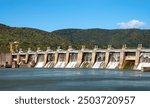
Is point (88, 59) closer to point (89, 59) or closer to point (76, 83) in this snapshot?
point (89, 59)

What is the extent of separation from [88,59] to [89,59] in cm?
46

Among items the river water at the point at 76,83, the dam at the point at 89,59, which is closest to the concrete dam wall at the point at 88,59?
the dam at the point at 89,59

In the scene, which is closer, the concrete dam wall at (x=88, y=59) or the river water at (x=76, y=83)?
the river water at (x=76, y=83)

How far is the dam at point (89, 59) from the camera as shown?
13800 centimetres

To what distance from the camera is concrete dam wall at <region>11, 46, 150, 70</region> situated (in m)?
138

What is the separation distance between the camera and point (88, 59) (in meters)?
158

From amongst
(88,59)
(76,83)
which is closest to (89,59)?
(88,59)

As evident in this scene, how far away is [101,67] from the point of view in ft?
489

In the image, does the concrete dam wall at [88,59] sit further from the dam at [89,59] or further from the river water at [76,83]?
the river water at [76,83]

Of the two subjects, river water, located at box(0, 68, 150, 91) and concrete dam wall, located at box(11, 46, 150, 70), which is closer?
river water, located at box(0, 68, 150, 91)

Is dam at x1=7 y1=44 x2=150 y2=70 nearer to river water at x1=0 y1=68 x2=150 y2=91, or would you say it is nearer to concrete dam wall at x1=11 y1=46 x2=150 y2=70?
concrete dam wall at x1=11 y1=46 x2=150 y2=70

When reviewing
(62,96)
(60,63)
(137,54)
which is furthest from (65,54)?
(62,96)

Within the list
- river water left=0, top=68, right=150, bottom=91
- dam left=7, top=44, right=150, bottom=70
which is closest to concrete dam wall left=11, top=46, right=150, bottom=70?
dam left=7, top=44, right=150, bottom=70

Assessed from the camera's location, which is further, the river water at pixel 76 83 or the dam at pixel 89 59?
the dam at pixel 89 59
